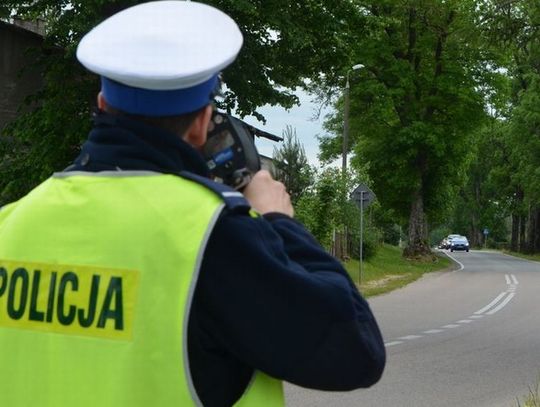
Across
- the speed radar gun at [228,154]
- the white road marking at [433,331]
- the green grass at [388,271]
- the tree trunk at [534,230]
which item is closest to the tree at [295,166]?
the green grass at [388,271]

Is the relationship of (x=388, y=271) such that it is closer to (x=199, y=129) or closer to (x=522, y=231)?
(x=199, y=129)

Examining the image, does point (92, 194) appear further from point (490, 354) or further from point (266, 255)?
point (490, 354)

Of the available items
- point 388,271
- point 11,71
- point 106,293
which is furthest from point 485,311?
point 106,293

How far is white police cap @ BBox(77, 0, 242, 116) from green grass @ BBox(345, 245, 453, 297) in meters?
21.9

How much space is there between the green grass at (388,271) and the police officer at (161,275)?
21.9 meters

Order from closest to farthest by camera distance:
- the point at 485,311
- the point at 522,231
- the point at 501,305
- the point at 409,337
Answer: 1. the point at 409,337
2. the point at 485,311
3. the point at 501,305
4. the point at 522,231

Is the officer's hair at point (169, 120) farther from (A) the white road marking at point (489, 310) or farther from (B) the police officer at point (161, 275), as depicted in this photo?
(A) the white road marking at point (489, 310)

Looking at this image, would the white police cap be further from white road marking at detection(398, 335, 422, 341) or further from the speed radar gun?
white road marking at detection(398, 335, 422, 341)

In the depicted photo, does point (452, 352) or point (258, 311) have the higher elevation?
point (258, 311)

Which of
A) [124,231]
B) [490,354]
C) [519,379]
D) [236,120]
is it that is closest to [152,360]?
[124,231]

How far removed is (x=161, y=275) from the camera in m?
1.65

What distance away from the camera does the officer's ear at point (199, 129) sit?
5.94 ft

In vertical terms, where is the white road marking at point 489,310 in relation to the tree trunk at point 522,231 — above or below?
below

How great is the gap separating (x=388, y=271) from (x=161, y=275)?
33456mm
